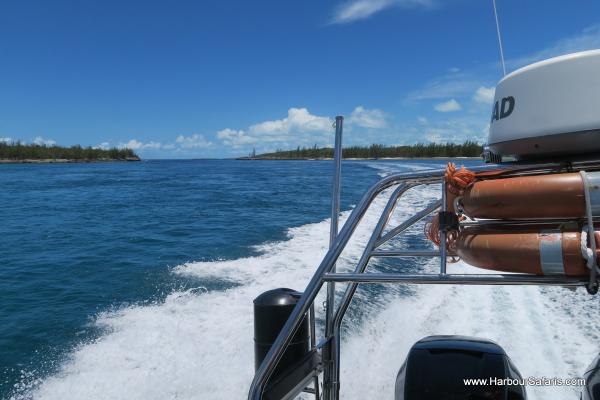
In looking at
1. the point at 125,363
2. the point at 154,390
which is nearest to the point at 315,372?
the point at 154,390

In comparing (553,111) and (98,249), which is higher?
(553,111)

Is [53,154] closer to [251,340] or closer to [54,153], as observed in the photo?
[54,153]

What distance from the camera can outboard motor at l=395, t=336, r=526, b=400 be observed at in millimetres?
1830

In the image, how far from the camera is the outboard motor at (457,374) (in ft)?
6.00

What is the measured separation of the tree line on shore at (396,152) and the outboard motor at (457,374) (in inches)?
1869

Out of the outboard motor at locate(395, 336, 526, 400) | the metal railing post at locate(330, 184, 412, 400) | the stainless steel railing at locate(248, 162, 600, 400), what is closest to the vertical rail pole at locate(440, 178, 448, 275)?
the stainless steel railing at locate(248, 162, 600, 400)

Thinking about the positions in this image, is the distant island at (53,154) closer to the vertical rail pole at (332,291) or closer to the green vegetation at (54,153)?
the green vegetation at (54,153)

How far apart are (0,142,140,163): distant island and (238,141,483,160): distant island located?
43.3 m

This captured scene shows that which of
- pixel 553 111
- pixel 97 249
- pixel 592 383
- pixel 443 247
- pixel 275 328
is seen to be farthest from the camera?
pixel 97 249

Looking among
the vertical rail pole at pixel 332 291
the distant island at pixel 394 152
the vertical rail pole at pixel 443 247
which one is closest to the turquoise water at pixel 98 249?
the vertical rail pole at pixel 332 291

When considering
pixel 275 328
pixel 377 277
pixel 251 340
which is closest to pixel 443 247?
pixel 377 277

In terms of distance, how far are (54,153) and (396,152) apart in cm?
6433

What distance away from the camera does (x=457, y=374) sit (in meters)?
1.89

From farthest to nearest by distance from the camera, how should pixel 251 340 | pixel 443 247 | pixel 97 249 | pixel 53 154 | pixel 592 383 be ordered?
pixel 53 154 → pixel 97 249 → pixel 251 340 → pixel 592 383 → pixel 443 247
